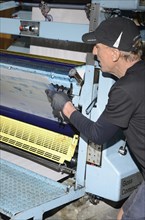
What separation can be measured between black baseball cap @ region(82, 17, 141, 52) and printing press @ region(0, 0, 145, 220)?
38 cm

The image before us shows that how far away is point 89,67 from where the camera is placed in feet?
9.70

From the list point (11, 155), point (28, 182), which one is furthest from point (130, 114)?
point (11, 155)

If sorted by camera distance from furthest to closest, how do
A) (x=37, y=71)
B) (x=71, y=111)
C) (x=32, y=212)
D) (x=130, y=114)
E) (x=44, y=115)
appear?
(x=44, y=115), (x=37, y=71), (x=32, y=212), (x=71, y=111), (x=130, y=114)

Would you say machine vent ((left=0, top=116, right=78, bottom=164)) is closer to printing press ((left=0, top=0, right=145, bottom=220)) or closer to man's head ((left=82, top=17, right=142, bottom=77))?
printing press ((left=0, top=0, right=145, bottom=220))

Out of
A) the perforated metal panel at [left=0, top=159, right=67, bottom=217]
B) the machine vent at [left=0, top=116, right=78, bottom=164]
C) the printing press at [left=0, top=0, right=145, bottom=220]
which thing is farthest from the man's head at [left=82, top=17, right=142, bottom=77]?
the perforated metal panel at [left=0, top=159, right=67, bottom=217]

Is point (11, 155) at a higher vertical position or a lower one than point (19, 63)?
lower

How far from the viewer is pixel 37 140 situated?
350 centimetres

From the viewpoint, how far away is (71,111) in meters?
2.56

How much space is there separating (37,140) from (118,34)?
1.52m

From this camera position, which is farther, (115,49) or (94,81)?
(94,81)

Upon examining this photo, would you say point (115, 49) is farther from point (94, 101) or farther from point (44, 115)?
point (44, 115)

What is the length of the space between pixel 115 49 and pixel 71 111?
520 millimetres

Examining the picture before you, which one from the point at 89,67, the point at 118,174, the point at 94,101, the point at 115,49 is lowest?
the point at 118,174

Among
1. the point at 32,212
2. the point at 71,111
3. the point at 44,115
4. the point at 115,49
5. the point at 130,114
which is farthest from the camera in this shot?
the point at 44,115
